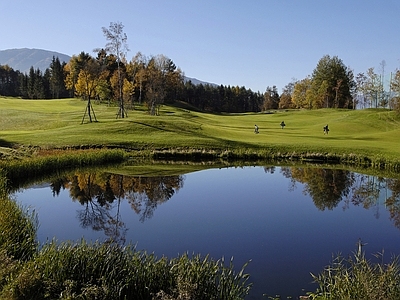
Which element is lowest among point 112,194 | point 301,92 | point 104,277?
point 112,194

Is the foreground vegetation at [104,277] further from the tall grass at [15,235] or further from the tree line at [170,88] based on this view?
the tree line at [170,88]

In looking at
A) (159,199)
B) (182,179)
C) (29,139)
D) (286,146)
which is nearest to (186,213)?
(159,199)

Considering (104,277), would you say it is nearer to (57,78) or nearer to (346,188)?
(346,188)

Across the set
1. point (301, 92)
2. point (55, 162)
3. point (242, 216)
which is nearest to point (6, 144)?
point (55, 162)

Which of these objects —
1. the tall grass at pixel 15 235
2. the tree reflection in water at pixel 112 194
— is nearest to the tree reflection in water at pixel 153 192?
the tree reflection in water at pixel 112 194

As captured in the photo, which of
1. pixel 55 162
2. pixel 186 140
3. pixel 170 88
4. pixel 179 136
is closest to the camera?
pixel 55 162

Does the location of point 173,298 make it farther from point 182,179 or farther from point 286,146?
point 286,146

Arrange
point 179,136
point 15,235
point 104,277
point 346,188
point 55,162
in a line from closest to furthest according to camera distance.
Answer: point 104,277 → point 15,235 → point 346,188 → point 55,162 → point 179,136

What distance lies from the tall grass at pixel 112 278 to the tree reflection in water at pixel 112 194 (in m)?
4.33

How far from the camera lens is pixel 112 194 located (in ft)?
71.8

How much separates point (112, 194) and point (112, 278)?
13.5m

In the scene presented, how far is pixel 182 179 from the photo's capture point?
2694 cm

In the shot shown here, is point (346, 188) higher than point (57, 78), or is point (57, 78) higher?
point (57, 78)

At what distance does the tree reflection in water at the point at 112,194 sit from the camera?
16159 millimetres
